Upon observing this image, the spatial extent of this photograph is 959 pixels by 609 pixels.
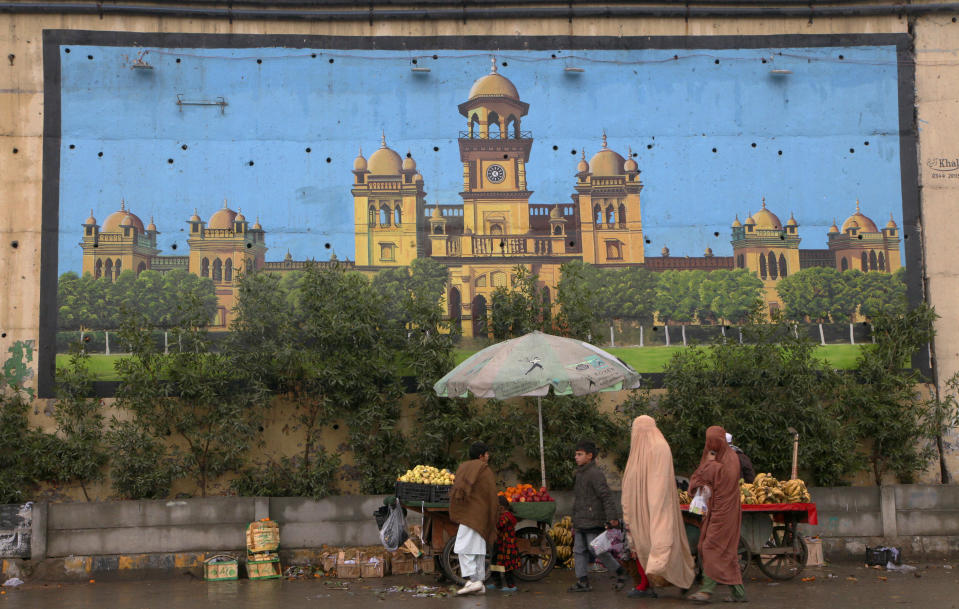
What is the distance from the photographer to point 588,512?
368 inches

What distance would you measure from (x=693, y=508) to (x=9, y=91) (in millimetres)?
10608

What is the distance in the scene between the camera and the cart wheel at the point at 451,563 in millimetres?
9766

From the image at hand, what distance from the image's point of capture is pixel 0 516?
10977 millimetres

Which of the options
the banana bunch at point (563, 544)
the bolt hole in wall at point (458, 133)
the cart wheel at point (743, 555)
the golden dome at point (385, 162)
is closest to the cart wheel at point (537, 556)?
the banana bunch at point (563, 544)

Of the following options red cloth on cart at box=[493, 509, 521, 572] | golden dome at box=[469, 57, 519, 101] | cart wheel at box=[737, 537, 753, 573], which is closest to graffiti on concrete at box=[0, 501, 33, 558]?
red cloth on cart at box=[493, 509, 521, 572]

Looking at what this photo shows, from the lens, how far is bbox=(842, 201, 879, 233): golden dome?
1345 cm

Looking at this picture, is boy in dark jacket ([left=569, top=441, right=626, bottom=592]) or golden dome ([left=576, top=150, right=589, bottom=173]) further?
golden dome ([left=576, top=150, right=589, bottom=173])

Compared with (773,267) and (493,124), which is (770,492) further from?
(493,124)

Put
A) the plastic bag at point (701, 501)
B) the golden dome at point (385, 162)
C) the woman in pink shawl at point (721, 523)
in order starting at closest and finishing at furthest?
1. the woman in pink shawl at point (721, 523)
2. the plastic bag at point (701, 501)
3. the golden dome at point (385, 162)

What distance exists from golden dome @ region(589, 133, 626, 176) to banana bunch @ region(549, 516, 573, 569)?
5186 mm

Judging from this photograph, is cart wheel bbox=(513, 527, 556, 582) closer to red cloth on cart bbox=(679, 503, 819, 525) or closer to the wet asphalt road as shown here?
the wet asphalt road

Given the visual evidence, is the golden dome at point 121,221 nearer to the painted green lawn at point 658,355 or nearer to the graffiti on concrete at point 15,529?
the graffiti on concrete at point 15,529

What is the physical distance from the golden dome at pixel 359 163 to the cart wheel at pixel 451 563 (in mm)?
5842

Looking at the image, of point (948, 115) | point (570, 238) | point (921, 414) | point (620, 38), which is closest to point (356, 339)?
point (570, 238)
